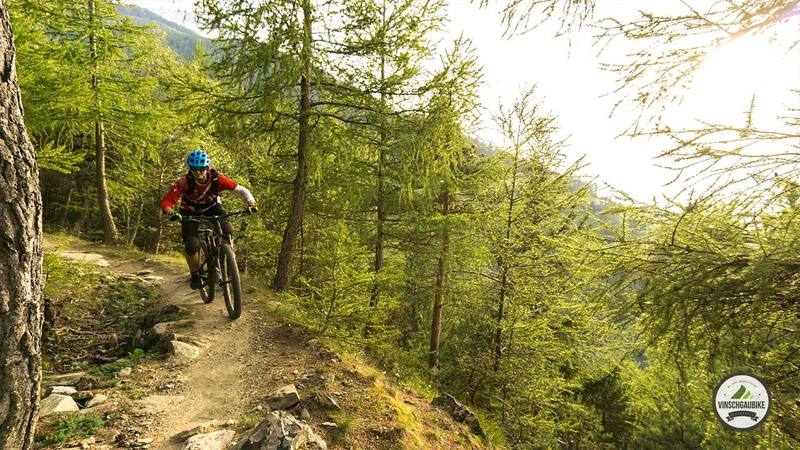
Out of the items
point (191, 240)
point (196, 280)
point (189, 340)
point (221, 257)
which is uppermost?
point (191, 240)

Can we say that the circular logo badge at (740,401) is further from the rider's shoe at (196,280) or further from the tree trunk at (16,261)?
the rider's shoe at (196,280)

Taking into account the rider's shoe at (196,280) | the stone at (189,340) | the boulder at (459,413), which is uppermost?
the rider's shoe at (196,280)

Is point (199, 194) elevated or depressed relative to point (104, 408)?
elevated

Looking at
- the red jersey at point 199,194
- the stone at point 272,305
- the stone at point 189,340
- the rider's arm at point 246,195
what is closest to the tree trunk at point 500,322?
the stone at point 272,305

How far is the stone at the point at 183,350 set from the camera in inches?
229

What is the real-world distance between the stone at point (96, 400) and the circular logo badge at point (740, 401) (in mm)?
6006

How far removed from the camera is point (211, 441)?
158 inches

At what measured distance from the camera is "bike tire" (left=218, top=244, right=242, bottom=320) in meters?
6.57

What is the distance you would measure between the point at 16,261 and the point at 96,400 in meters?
2.68

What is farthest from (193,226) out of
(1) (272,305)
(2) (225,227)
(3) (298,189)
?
(3) (298,189)

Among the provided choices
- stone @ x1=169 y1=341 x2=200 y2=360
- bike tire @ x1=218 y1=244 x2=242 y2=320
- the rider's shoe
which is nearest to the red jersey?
bike tire @ x1=218 y1=244 x2=242 y2=320

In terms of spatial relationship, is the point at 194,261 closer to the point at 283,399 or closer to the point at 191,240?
the point at 191,240

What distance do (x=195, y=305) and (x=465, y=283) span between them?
745 centimetres

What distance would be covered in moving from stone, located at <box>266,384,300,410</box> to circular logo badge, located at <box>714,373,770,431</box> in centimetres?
424
